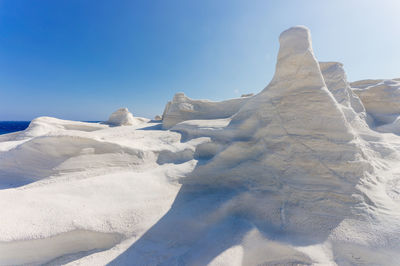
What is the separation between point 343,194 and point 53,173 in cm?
513

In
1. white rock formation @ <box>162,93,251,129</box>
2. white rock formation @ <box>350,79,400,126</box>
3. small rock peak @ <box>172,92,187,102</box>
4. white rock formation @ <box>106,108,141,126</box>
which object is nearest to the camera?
white rock formation @ <box>350,79,400,126</box>

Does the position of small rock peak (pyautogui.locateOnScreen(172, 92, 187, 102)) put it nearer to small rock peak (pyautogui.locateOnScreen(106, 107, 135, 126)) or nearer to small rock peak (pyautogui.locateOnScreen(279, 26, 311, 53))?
small rock peak (pyautogui.locateOnScreen(279, 26, 311, 53))

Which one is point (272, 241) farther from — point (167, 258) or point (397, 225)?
point (397, 225)

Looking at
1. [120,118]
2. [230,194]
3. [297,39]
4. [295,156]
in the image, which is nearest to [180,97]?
[297,39]

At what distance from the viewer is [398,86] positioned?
7.58 meters

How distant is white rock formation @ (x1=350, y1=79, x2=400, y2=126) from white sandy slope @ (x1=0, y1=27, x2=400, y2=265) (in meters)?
4.75

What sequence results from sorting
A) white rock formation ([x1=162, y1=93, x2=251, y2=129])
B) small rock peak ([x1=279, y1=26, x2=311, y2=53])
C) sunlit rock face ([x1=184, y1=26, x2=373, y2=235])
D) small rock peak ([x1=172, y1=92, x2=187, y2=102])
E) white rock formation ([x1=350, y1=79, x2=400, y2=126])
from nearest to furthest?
sunlit rock face ([x1=184, y1=26, x2=373, y2=235])
small rock peak ([x1=279, y1=26, x2=311, y2=53])
white rock formation ([x1=350, y1=79, x2=400, y2=126])
white rock formation ([x1=162, y1=93, x2=251, y2=129])
small rock peak ([x1=172, y1=92, x2=187, y2=102])

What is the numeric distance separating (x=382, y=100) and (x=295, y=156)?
8.77 meters

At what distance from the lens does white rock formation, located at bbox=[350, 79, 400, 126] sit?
23.3 feet

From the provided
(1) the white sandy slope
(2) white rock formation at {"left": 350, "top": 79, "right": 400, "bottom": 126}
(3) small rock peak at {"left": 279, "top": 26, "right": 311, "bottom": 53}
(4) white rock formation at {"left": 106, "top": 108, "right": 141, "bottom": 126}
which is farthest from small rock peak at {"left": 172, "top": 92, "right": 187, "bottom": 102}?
(2) white rock formation at {"left": 350, "top": 79, "right": 400, "bottom": 126}

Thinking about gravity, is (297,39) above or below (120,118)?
above

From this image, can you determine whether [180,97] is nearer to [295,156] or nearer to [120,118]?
[295,156]

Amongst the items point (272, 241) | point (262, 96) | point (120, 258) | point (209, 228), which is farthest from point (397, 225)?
point (120, 258)

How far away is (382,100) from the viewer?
24.4 ft
